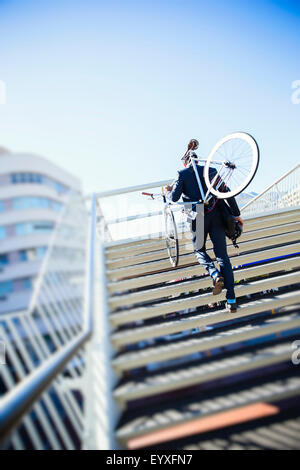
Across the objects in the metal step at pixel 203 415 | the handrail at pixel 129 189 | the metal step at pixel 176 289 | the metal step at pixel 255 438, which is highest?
the handrail at pixel 129 189

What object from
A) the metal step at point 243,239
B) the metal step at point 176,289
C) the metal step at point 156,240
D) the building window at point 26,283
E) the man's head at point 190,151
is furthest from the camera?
the building window at point 26,283

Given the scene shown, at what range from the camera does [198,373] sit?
4.72ft

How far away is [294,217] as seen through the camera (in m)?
3.04

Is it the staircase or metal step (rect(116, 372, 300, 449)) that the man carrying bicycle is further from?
metal step (rect(116, 372, 300, 449))

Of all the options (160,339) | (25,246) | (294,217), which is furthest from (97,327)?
(25,246)

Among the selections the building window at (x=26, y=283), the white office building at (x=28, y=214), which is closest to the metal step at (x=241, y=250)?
the white office building at (x=28, y=214)

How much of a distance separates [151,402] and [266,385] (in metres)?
0.81

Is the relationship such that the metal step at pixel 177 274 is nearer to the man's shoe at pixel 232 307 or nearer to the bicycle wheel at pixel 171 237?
the bicycle wheel at pixel 171 237

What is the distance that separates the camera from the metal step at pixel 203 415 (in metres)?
1.28

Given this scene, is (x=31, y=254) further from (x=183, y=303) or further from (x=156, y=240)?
(x=183, y=303)

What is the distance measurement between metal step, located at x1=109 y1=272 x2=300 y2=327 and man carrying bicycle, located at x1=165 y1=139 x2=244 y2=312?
0.61 ft

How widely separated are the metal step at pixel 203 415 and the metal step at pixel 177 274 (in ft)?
3.55

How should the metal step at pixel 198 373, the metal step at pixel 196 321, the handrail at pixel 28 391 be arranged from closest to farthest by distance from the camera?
the handrail at pixel 28 391
the metal step at pixel 198 373
the metal step at pixel 196 321

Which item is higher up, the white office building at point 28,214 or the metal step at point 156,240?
the white office building at point 28,214
